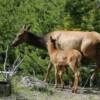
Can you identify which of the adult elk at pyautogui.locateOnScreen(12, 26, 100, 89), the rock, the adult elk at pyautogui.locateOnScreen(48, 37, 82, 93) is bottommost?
the rock

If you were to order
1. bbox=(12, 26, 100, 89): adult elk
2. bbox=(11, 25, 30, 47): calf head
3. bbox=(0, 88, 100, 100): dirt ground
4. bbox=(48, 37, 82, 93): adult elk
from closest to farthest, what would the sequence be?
bbox=(0, 88, 100, 100): dirt ground < bbox=(48, 37, 82, 93): adult elk < bbox=(12, 26, 100, 89): adult elk < bbox=(11, 25, 30, 47): calf head

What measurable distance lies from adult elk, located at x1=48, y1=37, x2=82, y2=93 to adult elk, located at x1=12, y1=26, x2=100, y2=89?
52cm

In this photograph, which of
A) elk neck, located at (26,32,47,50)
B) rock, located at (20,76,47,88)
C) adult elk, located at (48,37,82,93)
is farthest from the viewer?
elk neck, located at (26,32,47,50)

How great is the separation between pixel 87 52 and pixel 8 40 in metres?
3.62

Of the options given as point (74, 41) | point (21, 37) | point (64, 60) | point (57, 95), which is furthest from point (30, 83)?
point (21, 37)

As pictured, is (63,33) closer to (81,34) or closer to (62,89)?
(81,34)

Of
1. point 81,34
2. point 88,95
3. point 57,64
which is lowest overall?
point 88,95

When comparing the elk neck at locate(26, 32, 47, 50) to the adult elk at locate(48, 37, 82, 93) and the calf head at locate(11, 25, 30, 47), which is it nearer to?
the calf head at locate(11, 25, 30, 47)

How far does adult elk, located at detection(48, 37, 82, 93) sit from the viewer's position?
464 inches

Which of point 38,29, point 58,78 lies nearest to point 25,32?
point 38,29

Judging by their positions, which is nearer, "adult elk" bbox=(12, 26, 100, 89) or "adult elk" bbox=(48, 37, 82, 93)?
"adult elk" bbox=(48, 37, 82, 93)

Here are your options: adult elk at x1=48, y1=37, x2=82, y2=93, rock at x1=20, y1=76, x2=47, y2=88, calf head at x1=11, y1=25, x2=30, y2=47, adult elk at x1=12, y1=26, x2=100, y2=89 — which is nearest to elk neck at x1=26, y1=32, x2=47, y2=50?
adult elk at x1=12, y1=26, x2=100, y2=89

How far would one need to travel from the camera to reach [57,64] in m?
12.1

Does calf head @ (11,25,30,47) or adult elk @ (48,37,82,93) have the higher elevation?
calf head @ (11,25,30,47)
